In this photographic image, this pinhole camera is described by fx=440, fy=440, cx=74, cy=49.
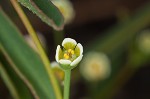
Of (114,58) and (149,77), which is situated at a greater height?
(149,77)

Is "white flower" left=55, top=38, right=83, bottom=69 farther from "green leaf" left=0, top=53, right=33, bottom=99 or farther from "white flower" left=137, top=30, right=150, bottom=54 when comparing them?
"white flower" left=137, top=30, right=150, bottom=54

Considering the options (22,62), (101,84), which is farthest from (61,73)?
(101,84)

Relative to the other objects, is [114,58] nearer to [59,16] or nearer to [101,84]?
[101,84]

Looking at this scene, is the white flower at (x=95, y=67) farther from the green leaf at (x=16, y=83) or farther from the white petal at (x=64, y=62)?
the white petal at (x=64, y=62)

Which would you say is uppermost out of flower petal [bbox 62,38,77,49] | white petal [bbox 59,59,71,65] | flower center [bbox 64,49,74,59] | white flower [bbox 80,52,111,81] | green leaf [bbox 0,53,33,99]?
white flower [bbox 80,52,111,81]

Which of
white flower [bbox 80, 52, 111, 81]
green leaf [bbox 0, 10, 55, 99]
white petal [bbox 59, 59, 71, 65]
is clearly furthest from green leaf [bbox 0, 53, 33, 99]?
white flower [bbox 80, 52, 111, 81]

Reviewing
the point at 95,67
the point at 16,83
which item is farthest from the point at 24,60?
the point at 95,67

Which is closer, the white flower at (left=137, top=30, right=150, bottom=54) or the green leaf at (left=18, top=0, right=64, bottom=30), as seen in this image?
the green leaf at (left=18, top=0, right=64, bottom=30)
